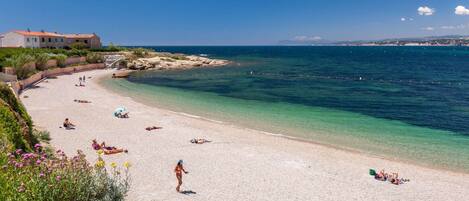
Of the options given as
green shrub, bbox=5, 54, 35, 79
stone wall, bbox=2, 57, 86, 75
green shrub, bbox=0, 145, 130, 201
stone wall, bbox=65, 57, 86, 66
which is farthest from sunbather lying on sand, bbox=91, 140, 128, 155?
stone wall, bbox=65, 57, 86, 66

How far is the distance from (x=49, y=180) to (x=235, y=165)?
11.9 metres

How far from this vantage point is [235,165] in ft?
67.3

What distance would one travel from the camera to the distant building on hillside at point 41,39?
277ft

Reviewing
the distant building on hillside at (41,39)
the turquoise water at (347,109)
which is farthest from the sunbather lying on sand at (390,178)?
the distant building on hillside at (41,39)

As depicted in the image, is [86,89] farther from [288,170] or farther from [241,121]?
[288,170]

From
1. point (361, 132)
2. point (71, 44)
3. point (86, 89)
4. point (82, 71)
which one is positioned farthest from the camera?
point (71, 44)

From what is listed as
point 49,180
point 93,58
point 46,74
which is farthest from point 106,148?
point 93,58

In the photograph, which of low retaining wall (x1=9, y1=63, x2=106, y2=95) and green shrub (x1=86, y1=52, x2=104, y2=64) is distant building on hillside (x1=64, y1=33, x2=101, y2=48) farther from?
low retaining wall (x1=9, y1=63, x2=106, y2=95)

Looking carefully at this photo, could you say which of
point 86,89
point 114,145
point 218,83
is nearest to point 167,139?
point 114,145

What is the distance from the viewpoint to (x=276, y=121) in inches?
1302

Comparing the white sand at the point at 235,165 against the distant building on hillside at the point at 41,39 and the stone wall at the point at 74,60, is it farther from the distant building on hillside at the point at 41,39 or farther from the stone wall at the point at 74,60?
the distant building on hillside at the point at 41,39

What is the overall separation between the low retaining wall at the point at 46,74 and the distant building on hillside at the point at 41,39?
56.9ft

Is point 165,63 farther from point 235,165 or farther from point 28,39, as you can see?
point 235,165

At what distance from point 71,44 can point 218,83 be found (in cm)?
5363
